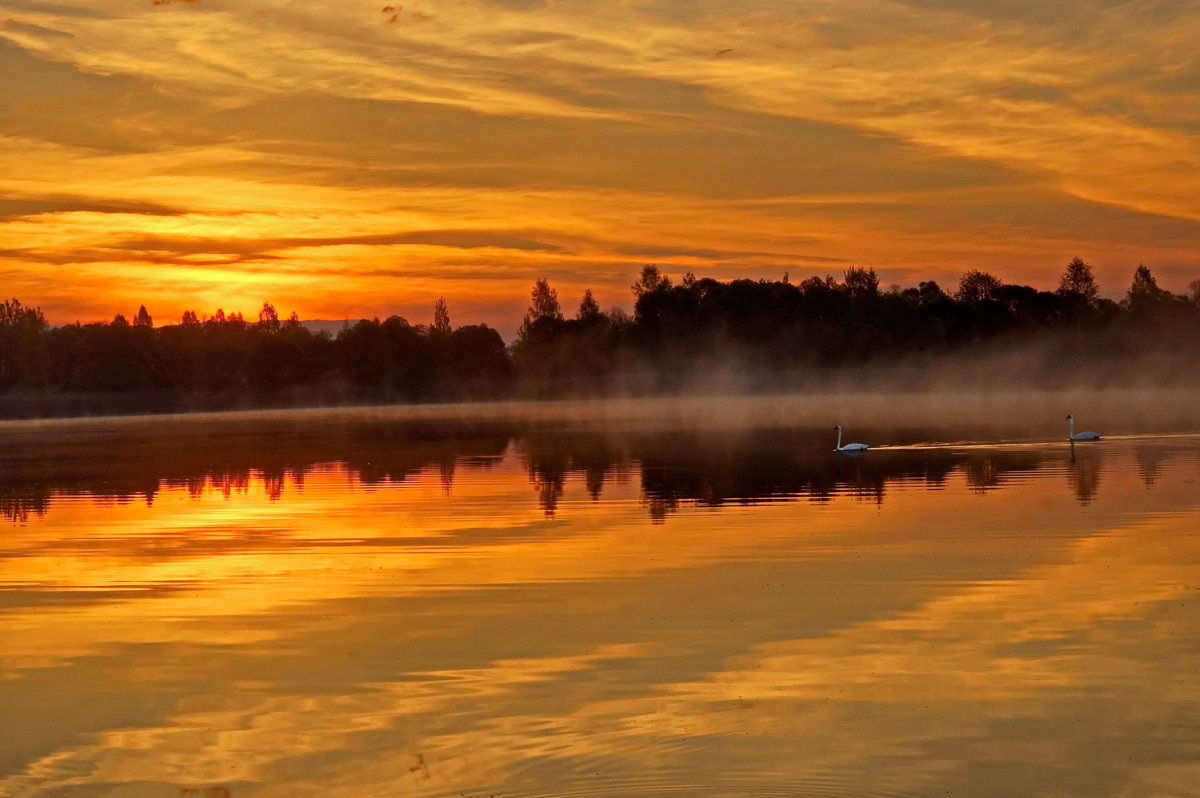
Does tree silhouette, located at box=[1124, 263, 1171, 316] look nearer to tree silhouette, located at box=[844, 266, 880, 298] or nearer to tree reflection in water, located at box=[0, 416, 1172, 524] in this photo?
tree silhouette, located at box=[844, 266, 880, 298]

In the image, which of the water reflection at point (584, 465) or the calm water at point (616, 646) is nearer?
the calm water at point (616, 646)

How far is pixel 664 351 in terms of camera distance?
16962 cm

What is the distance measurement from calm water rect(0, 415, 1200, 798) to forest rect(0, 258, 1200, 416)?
5172 inches

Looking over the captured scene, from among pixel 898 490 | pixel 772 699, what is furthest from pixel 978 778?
pixel 898 490

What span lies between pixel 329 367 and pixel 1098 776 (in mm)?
178823

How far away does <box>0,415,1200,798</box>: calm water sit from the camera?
31.8 ft

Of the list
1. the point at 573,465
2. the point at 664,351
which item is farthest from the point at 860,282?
the point at 573,465

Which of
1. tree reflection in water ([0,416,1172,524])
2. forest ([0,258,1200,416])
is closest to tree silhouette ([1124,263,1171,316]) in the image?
forest ([0,258,1200,416])

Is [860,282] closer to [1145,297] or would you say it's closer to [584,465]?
[1145,297]

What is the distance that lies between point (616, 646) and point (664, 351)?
157m

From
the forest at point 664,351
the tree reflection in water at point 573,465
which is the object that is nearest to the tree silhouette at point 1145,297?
the forest at point 664,351

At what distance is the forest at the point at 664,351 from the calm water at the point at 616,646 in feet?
431

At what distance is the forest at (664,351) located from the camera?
161 meters

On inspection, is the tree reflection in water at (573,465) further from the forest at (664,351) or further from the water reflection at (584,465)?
the forest at (664,351)
